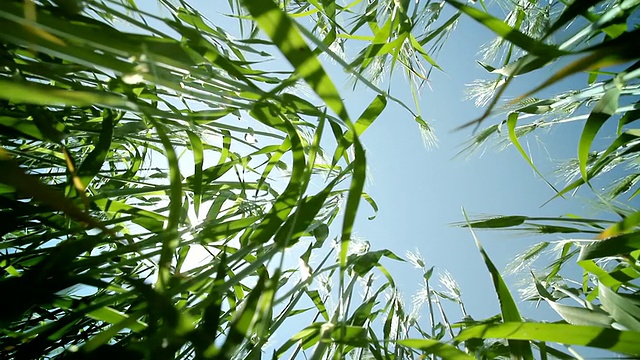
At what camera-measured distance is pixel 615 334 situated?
18cm

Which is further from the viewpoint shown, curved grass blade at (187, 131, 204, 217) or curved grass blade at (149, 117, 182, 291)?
curved grass blade at (187, 131, 204, 217)

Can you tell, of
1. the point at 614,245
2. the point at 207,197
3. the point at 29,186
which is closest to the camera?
the point at 29,186

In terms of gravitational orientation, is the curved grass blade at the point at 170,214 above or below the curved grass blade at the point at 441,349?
above

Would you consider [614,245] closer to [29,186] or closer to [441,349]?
[441,349]

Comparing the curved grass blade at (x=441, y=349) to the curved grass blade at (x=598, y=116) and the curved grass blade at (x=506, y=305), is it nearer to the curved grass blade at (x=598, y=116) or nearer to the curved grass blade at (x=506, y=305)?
the curved grass blade at (x=506, y=305)

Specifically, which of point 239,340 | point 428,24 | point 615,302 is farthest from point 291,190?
point 428,24

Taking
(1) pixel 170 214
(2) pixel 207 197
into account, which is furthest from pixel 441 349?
(2) pixel 207 197

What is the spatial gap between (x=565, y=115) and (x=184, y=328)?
75 centimetres

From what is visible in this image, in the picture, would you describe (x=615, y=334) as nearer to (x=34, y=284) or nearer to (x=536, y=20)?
(x=34, y=284)

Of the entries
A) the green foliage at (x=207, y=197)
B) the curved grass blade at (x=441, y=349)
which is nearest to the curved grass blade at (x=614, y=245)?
the green foliage at (x=207, y=197)

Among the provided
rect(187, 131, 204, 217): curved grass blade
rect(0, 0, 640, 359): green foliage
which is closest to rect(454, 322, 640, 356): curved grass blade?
rect(0, 0, 640, 359): green foliage

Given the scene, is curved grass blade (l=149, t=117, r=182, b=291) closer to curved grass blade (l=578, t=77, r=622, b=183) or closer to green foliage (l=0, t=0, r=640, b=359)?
green foliage (l=0, t=0, r=640, b=359)

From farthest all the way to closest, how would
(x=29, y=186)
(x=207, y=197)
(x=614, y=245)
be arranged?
(x=207, y=197) → (x=614, y=245) → (x=29, y=186)

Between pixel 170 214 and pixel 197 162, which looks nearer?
pixel 170 214
